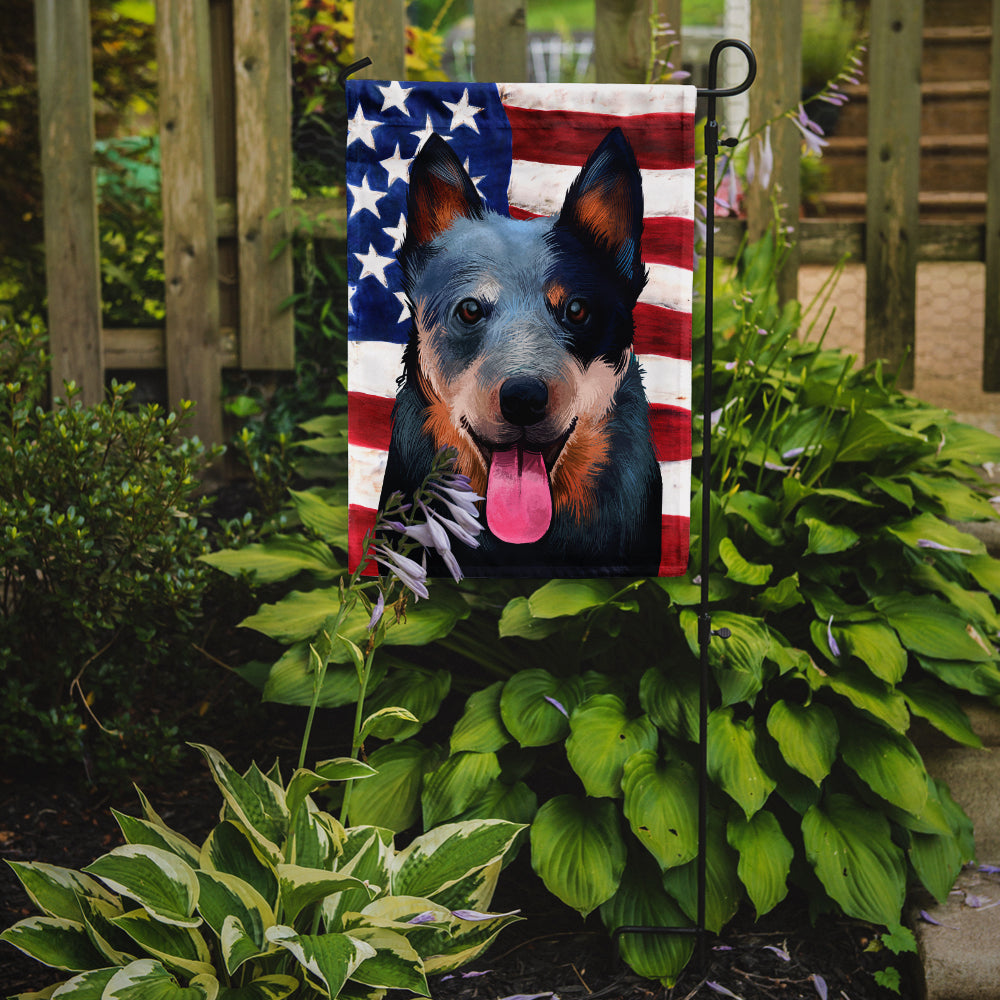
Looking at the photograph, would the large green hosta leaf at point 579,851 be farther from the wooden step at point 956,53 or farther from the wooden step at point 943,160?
the wooden step at point 956,53

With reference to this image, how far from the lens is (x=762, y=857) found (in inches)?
75.6

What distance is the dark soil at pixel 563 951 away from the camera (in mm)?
1883

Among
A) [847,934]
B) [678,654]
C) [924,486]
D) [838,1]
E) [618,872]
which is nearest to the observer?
[618,872]

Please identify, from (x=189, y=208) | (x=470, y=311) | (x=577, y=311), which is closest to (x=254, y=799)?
(x=470, y=311)

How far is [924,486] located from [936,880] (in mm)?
922

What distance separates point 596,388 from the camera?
6.55 feet

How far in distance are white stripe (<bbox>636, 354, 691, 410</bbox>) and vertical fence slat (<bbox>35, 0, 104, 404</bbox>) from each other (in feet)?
7.18

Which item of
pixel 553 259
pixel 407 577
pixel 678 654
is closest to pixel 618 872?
pixel 678 654

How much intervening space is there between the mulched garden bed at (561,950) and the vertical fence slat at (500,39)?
7.89 ft

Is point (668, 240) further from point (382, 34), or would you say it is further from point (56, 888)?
point (382, 34)

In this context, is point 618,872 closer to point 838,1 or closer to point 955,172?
point 955,172

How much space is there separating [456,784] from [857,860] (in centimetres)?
81

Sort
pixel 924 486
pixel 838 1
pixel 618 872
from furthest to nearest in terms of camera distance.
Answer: pixel 838 1 < pixel 924 486 < pixel 618 872

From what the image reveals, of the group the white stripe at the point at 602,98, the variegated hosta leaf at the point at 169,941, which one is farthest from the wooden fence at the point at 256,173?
the variegated hosta leaf at the point at 169,941
